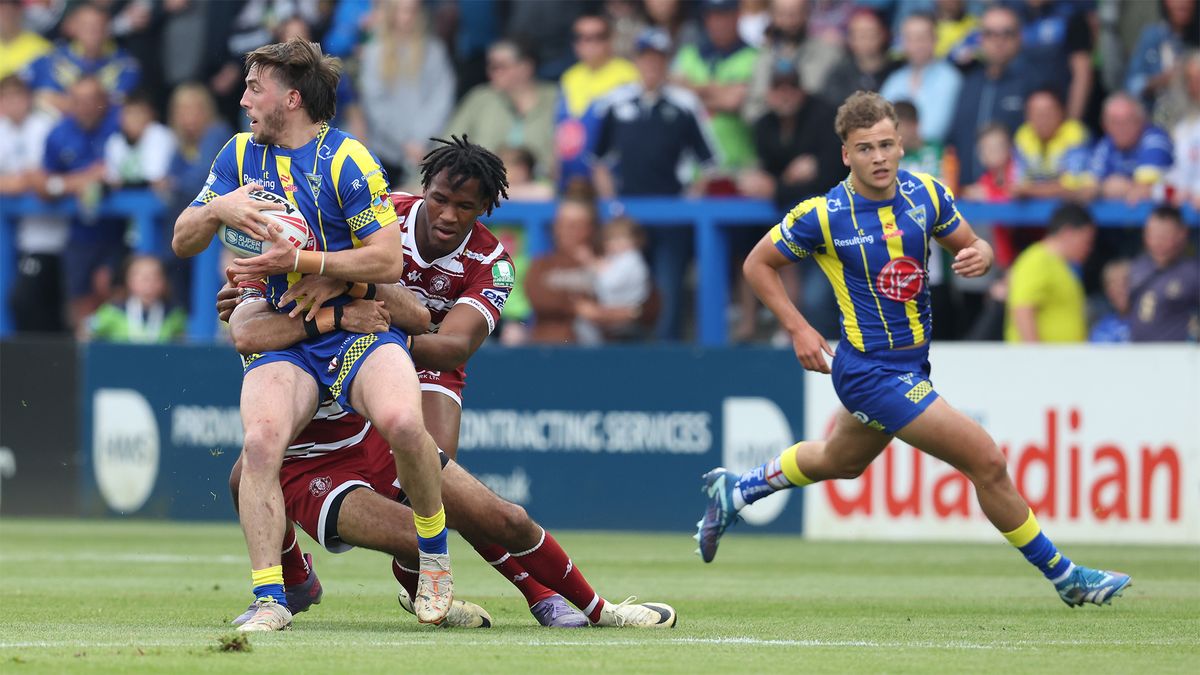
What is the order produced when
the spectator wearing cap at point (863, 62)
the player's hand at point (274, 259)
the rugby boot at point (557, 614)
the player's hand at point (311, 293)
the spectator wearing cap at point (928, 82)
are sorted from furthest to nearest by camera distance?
the spectator wearing cap at point (863, 62)
the spectator wearing cap at point (928, 82)
the rugby boot at point (557, 614)
the player's hand at point (311, 293)
the player's hand at point (274, 259)

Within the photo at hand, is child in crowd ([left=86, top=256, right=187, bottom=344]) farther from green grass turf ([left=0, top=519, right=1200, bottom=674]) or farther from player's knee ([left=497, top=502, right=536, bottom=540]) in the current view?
player's knee ([left=497, top=502, right=536, bottom=540])

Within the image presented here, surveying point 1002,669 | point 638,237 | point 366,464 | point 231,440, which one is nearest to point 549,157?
point 638,237

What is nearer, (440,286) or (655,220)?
(440,286)

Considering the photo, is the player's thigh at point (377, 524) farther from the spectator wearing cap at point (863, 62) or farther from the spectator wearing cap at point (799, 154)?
the spectator wearing cap at point (863, 62)

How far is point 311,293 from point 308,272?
18 centimetres

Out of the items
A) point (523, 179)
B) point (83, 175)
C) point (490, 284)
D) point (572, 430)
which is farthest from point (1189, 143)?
point (83, 175)

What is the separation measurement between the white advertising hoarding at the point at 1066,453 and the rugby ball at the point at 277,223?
7.62 metres

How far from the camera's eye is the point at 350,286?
26.0 feet

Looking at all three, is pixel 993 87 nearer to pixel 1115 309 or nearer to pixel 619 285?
pixel 1115 309

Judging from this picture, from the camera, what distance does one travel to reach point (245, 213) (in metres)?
7.59

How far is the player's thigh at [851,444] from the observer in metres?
9.92

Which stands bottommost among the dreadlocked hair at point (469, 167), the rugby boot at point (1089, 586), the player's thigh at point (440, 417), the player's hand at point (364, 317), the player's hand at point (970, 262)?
the rugby boot at point (1089, 586)

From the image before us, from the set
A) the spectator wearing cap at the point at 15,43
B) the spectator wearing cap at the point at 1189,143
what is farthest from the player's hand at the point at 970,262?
the spectator wearing cap at the point at 15,43

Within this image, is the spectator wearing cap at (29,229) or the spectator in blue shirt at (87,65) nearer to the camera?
the spectator wearing cap at (29,229)
